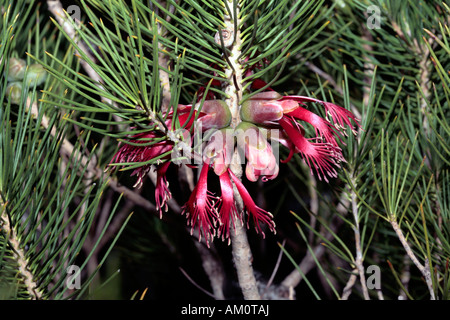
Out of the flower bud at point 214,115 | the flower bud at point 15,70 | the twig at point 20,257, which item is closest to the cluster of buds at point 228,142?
the flower bud at point 214,115

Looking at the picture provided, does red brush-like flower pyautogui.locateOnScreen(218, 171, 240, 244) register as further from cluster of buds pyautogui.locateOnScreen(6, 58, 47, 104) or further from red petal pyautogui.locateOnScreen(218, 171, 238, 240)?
cluster of buds pyautogui.locateOnScreen(6, 58, 47, 104)

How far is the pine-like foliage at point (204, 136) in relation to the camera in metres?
0.38

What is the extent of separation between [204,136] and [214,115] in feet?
0.07

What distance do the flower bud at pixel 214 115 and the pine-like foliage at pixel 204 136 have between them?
0.4 inches

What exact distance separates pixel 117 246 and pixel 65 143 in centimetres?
35

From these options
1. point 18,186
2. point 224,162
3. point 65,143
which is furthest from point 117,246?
point 224,162

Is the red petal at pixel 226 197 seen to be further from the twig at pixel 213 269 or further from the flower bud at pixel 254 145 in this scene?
the twig at pixel 213 269

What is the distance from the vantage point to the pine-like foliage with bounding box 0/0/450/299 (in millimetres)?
380

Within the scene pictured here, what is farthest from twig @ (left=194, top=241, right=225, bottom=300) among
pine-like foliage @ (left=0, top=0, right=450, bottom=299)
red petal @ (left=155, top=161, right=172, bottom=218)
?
red petal @ (left=155, top=161, right=172, bottom=218)

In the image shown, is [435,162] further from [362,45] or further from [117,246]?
[117,246]

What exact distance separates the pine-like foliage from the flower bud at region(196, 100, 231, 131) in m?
0.01

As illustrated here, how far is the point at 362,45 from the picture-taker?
0.67 meters

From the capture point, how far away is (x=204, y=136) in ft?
1.24

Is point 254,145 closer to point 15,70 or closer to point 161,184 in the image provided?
point 161,184
